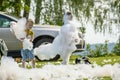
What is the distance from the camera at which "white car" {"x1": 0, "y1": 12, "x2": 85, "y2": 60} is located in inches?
626

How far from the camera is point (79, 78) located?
27.6 ft

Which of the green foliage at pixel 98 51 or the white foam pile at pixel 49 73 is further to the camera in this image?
the green foliage at pixel 98 51

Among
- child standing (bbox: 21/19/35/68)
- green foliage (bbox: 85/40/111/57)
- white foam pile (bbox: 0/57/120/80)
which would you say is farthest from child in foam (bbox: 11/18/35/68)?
green foliage (bbox: 85/40/111/57)

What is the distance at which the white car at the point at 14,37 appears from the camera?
15891 mm

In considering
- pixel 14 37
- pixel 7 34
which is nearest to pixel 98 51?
pixel 14 37

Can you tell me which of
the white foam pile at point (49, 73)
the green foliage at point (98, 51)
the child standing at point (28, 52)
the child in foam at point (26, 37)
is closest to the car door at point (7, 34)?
the child in foam at point (26, 37)

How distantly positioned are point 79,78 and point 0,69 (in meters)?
1.64

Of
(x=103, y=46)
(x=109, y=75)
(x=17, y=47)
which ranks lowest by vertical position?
(x=103, y=46)

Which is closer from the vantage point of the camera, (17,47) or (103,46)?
(17,47)

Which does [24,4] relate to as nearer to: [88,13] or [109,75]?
[88,13]

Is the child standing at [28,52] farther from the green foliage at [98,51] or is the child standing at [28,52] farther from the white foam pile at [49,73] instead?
the green foliage at [98,51]

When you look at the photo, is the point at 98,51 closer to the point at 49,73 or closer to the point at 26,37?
the point at 26,37

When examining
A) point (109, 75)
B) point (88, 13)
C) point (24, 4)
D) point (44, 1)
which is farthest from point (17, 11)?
point (109, 75)

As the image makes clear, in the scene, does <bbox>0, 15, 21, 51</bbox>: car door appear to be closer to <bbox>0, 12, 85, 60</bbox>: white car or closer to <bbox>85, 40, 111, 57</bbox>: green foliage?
<bbox>0, 12, 85, 60</bbox>: white car
